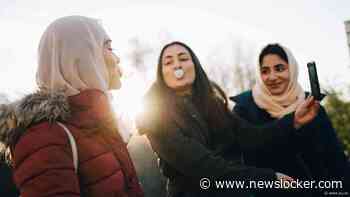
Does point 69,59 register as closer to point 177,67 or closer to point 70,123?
point 70,123

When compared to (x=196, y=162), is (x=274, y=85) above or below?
above

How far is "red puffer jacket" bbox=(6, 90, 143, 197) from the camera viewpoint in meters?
1.72

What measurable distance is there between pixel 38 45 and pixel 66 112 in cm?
46

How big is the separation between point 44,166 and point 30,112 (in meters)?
0.31

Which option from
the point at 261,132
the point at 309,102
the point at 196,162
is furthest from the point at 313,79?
the point at 196,162

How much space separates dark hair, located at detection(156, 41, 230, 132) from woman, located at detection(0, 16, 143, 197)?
31.2 inches

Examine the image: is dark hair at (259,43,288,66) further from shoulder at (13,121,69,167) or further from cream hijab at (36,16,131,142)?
shoulder at (13,121,69,167)

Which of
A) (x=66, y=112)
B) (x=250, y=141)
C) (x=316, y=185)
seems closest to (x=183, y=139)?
(x=250, y=141)

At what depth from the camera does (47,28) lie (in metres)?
2.23

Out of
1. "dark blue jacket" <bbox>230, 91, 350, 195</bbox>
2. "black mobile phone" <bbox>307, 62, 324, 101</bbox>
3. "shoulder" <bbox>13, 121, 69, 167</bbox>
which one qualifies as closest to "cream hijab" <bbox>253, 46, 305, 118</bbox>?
"dark blue jacket" <bbox>230, 91, 350, 195</bbox>

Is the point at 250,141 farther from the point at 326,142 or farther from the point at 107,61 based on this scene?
the point at 107,61

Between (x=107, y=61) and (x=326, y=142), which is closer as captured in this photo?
(x=107, y=61)

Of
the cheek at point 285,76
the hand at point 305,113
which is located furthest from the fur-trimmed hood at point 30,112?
the cheek at point 285,76

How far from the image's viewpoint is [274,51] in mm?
3953
